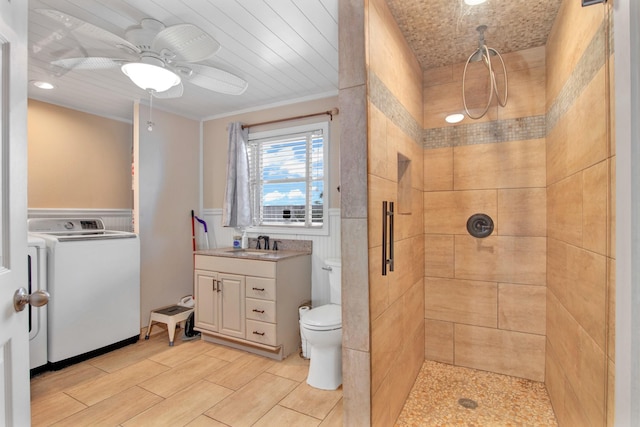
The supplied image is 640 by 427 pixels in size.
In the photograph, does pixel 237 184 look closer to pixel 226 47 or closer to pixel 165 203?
pixel 165 203

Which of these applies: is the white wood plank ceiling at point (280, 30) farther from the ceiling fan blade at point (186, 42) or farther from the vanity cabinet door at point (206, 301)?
the vanity cabinet door at point (206, 301)

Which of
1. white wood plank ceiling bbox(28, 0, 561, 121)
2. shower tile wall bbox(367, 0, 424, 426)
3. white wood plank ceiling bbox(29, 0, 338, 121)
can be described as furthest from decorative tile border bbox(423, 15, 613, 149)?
white wood plank ceiling bbox(29, 0, 338, 121)

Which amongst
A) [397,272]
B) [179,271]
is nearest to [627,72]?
[397,272]

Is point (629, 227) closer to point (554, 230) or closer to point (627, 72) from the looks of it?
point (627, 72)

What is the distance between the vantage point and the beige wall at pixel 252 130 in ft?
9.98

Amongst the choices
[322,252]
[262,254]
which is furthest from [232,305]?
[322,252]

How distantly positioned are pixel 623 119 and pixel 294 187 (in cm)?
269

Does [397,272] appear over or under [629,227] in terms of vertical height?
under

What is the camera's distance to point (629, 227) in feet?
2.57

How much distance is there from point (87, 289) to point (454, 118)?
3.20 metres

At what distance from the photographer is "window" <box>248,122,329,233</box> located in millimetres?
3158

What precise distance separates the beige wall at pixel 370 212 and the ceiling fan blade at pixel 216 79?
93 cm

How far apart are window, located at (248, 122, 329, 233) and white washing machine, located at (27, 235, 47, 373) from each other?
176 cm

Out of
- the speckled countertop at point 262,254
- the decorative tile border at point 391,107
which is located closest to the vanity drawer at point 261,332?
the speckled countertop at point 262,254
